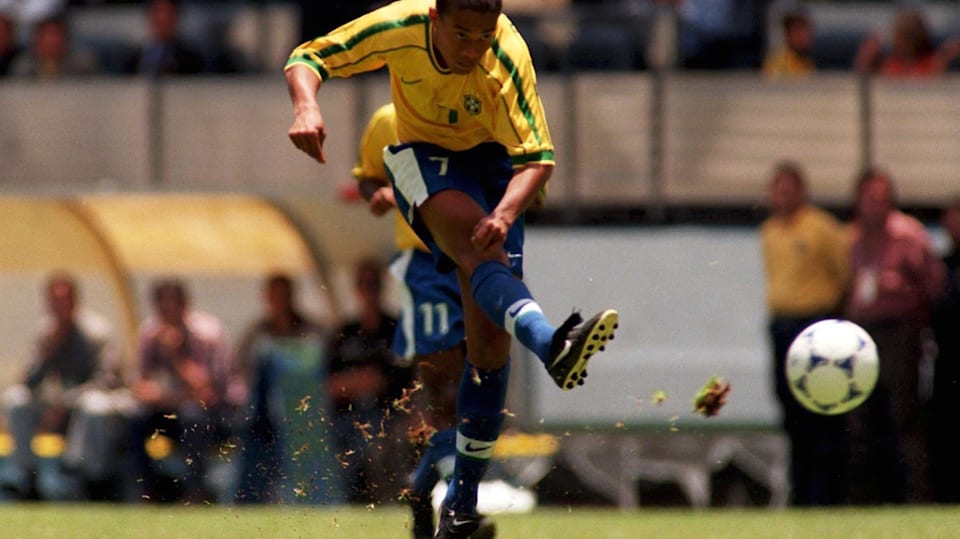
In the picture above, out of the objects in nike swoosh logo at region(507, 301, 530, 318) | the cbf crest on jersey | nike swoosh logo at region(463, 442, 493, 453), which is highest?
the cbf crest on jersey

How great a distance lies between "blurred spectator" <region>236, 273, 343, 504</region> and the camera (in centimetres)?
1338

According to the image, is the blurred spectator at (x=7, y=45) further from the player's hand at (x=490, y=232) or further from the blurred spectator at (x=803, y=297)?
the player's hand at (x=490, y=232)

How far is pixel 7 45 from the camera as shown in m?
16.5

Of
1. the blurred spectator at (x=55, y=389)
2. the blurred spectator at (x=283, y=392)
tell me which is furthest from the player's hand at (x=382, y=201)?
the blurred spectator at (x=55, y=389)

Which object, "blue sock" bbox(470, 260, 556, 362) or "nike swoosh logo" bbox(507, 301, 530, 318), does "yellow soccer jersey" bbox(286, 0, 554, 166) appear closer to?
"blue sock" bbox(470, 260, 556, 362)

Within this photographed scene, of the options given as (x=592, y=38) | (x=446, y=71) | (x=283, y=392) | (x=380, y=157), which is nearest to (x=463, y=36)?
(x=446, y=71)

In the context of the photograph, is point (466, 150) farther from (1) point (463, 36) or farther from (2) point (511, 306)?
(2) point (511, 306)

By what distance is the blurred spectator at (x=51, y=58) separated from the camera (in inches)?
634

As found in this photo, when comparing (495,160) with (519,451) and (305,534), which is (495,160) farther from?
(519,451)

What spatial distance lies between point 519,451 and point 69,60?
17.2 ft

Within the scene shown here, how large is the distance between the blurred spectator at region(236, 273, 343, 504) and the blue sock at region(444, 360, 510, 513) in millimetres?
5388

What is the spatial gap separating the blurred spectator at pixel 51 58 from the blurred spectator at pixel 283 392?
3.34 metres

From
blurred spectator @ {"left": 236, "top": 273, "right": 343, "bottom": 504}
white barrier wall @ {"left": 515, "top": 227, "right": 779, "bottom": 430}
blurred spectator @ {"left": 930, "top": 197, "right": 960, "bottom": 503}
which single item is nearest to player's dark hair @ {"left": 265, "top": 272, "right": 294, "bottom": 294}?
blurred spectator @ {"left": 236, "top": 273, "right": 343, "bottom": 504}

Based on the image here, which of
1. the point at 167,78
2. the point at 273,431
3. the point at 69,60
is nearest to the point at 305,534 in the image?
the point at 273,431
